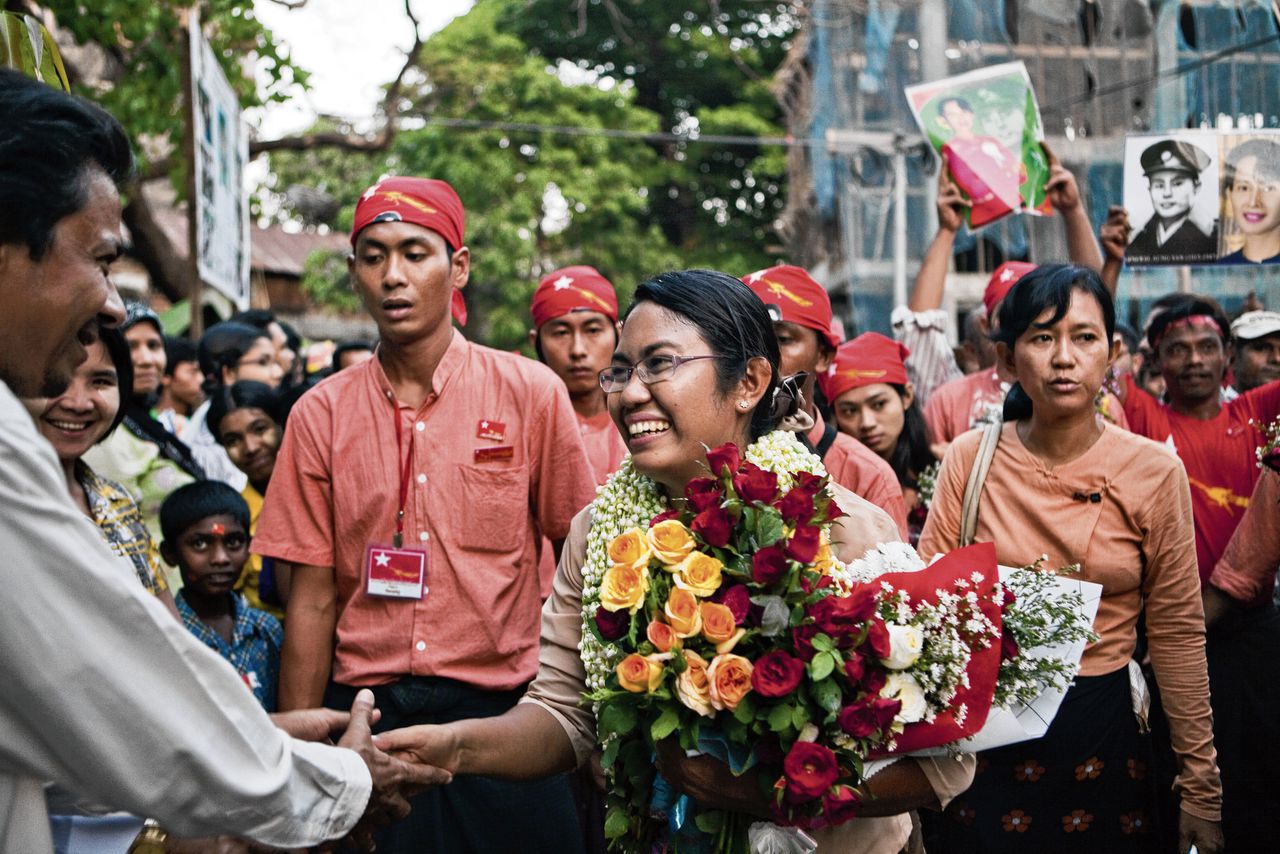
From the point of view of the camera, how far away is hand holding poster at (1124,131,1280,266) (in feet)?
19.6

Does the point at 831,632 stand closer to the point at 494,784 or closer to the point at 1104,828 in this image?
the point at 494,784

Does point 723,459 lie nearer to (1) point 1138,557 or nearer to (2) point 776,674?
(2) point 776,674

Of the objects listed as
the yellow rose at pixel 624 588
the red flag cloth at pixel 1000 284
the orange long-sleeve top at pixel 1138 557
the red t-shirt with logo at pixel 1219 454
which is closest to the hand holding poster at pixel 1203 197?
the red flag cloth at pixel 1000 284

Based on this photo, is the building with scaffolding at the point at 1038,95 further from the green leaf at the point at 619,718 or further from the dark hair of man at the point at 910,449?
the green leaf at the point at 619,718

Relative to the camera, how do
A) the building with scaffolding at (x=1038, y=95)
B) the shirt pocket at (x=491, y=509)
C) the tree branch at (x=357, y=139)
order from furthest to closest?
1. the tree branch at (x=357, y=139)
2. the building with scaffolding at (x=1038, y=95)
3. the shirt pocket at (x=491, y=509)

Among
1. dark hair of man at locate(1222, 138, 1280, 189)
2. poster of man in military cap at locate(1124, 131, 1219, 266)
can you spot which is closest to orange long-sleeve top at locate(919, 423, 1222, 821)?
poster of man in military cap at locate(1124, 131, 1219, 266)

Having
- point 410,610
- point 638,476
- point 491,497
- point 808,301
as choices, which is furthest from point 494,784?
point 808,301

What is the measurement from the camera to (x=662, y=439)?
2.88m

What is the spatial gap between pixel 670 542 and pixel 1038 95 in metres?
12.7

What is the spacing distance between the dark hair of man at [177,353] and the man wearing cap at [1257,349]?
6.14 m

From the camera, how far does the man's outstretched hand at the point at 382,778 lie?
2574 millimetres

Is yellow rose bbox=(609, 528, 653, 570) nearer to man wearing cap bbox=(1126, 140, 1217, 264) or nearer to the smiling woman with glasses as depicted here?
the smiling woman with glasses

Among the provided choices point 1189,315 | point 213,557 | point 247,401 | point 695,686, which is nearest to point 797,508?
point 695,686

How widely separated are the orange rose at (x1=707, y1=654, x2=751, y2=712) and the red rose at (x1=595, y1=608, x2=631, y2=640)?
0.84ft
